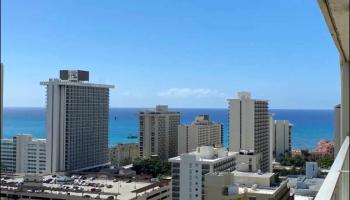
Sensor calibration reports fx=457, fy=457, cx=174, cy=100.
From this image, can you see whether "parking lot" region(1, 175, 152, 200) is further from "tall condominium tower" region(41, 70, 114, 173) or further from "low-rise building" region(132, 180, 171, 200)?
"tall condominium tower" region(41, 70, 114, 173)

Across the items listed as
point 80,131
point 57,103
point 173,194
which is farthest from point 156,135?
point 173,194

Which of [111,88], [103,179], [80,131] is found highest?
[111,88]

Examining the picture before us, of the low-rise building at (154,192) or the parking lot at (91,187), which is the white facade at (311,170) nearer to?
the low-rise building at (154,192)

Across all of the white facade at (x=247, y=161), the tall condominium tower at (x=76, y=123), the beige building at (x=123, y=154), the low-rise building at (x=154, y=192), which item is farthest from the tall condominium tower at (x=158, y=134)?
the white facade at (x=247, y=161)

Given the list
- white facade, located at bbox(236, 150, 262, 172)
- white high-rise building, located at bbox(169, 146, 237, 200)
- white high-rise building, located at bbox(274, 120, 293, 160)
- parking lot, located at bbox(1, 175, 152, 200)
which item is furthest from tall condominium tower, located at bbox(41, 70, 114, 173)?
white high-rise building, located at bbox(274, 120, 293, 160)

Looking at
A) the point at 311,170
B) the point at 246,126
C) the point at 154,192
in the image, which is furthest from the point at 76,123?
the point at 311,170

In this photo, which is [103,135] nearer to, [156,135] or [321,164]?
[156,135]
